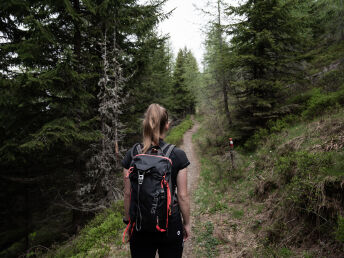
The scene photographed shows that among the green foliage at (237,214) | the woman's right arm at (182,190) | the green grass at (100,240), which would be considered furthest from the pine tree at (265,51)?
the woman's right arm at (182,190)

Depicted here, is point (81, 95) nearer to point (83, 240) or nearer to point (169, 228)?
point (83, 240)

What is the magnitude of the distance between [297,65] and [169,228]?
11.2m

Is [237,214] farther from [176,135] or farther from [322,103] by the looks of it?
[176,135]

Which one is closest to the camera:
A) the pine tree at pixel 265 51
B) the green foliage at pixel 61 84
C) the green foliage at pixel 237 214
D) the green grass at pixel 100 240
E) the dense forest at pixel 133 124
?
the dense forest at pixel 133 124

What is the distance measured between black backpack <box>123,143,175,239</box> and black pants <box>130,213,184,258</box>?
162 mm

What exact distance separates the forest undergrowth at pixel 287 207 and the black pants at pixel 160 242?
247 centimetres

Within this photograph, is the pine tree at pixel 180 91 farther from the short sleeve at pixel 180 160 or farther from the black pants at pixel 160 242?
the black pants at pixel 160 242

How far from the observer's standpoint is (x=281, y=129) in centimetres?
832

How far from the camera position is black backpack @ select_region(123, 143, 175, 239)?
5.84ft

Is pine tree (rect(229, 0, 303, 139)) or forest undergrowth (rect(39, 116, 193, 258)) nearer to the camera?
forest undergrowth (rect(39, 116, 193, 258))

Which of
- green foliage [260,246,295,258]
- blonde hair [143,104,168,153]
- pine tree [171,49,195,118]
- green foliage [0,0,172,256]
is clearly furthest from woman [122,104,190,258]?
pine tree [171,49,195,118]

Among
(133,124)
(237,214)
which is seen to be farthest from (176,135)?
(237,214)

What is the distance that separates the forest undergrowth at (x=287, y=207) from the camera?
3174mm

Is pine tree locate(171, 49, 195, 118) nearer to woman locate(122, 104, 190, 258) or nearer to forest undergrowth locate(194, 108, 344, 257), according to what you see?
forest undergrowth locate(194, 108, 344, 257)
